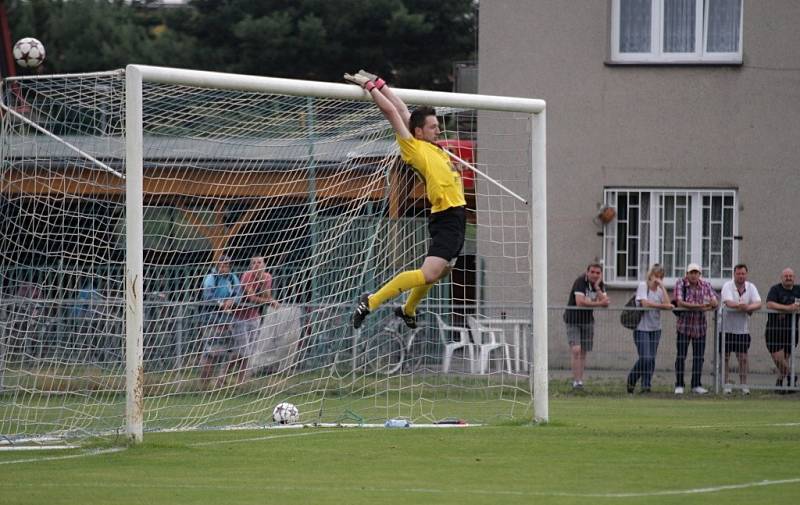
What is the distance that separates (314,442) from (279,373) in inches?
115

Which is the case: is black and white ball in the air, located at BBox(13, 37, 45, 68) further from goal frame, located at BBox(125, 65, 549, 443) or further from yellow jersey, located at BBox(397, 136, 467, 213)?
yellow jersey, located at BBox(397, 136, 467, 213)

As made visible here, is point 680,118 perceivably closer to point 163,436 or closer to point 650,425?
point 650,425

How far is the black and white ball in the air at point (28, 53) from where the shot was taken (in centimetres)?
1527

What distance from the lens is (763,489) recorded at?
945 centimetres

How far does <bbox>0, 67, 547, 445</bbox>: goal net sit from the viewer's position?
45.6 ft

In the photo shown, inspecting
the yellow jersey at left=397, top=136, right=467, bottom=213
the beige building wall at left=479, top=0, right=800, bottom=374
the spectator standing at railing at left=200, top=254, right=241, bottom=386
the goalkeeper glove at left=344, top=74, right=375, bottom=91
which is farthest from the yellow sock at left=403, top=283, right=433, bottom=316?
the beige building wall at left=479, top=0, right=800, bottom=374

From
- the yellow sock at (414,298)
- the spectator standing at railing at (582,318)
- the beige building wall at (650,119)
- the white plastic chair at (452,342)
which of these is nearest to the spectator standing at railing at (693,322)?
the spectator standing at railing at (582,318)

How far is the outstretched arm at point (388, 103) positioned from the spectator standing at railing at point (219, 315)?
353 cm

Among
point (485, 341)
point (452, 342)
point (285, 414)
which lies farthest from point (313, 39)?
point (285, 414)

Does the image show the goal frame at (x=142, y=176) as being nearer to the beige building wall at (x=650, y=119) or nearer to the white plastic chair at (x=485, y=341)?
the white plastic chair at (x=485, y=341)

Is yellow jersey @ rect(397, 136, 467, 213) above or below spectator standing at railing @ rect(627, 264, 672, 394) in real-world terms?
above

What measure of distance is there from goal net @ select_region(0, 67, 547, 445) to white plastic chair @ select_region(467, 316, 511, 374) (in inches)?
1.9

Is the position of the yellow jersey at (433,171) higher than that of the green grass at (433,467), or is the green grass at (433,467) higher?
the yellow jersey at (433,171)

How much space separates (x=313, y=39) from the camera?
41500 mm
